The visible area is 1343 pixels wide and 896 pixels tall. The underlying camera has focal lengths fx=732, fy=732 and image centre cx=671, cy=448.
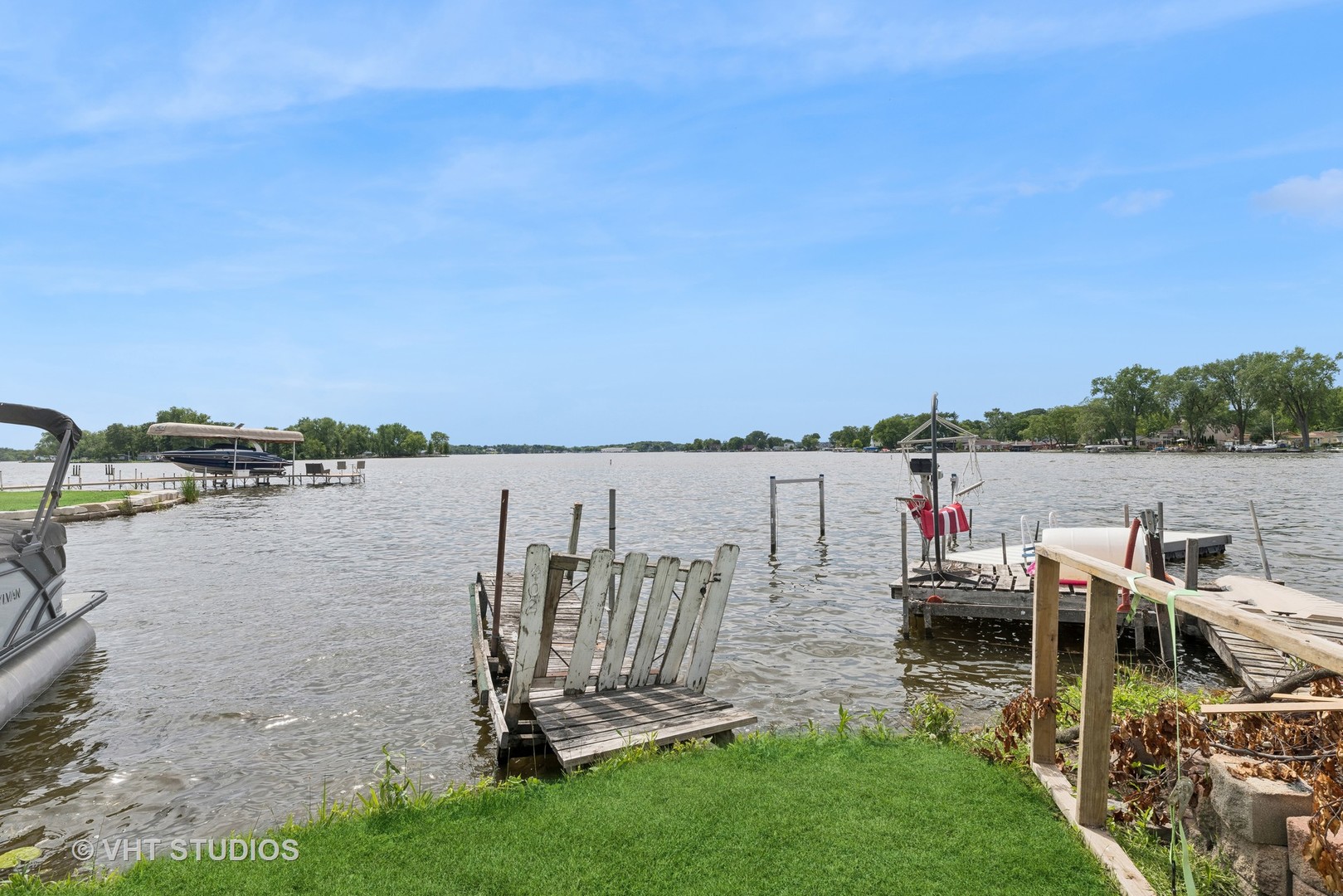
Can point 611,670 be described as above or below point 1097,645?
below

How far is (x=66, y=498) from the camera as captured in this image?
3625 centimetres

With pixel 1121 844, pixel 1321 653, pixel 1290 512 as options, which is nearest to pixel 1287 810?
pixel 1121 844

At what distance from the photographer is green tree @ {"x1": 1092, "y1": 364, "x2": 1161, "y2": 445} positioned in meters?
141

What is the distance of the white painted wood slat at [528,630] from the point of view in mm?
7004

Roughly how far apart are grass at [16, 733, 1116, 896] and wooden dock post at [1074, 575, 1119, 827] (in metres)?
0.28

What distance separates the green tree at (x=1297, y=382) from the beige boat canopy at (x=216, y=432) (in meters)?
132

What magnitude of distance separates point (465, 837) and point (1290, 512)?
133ft

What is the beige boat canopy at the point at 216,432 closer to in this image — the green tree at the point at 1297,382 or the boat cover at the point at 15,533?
the boat cover at the point at 15,533

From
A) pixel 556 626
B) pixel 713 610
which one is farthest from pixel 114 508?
pixel 713 610

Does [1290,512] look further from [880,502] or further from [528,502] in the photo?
[528,502]

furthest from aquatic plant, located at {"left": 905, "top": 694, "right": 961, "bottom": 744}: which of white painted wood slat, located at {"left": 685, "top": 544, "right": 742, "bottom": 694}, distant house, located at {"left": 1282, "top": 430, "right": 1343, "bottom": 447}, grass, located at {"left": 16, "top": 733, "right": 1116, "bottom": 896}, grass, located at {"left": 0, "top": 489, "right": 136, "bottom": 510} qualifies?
distant house, located at {"left": 1282, "top": 430, "right": 1343, "bottom": 447}

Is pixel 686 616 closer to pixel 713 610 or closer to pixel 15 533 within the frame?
pixel 713 610

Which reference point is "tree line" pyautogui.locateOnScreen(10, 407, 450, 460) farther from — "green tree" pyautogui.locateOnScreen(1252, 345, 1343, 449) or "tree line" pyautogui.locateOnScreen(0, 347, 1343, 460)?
"green tree" pyautogui.locateOnScreen(1252, 345, 1343, 449)

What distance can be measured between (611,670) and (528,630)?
119cm
